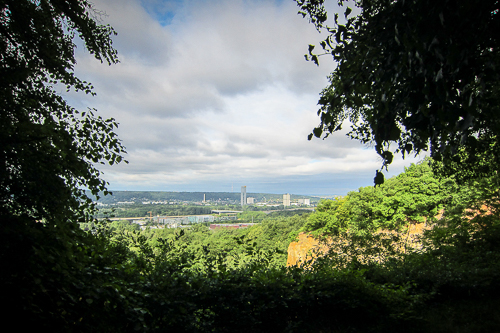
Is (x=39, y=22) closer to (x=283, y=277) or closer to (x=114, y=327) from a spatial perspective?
(x=114, y=327)

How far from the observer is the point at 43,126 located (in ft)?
9.57

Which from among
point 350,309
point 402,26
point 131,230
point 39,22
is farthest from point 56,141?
point 350,309

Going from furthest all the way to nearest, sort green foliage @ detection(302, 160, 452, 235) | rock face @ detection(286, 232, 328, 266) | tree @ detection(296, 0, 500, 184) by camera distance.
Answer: green foliage @ detection(302, 160, 452, 235), rock face @ detection(286, 232, 328, 266), tree @ detection(296, 0, 500, 184)

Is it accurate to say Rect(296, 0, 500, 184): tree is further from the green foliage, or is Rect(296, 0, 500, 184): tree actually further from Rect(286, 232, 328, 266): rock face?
the green foliage

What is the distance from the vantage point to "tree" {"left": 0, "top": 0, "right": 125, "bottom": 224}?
2965mm

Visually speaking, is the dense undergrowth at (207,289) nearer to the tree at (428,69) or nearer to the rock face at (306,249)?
the rock face at (306,249)

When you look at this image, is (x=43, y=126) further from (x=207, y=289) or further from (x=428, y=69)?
(x=428, y=69)

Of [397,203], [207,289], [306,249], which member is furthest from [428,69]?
[397,203]

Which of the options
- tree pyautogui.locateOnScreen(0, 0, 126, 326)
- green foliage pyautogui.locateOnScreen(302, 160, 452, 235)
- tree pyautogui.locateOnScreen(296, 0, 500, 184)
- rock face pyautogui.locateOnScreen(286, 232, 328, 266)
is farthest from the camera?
green foliage pyautogui.locateOnScreen(302, 160, 452, 235)

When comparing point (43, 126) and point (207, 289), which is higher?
point (43, 126)

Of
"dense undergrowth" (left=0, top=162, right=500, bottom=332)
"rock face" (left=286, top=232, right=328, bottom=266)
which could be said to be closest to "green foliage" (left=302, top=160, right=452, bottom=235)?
"rock face" (left=286, top=232, right=328, bottom=266)

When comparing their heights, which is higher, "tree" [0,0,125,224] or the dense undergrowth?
"tree" [0,0,125,224]

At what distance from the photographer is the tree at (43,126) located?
2965 mm

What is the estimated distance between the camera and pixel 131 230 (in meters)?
5.42
